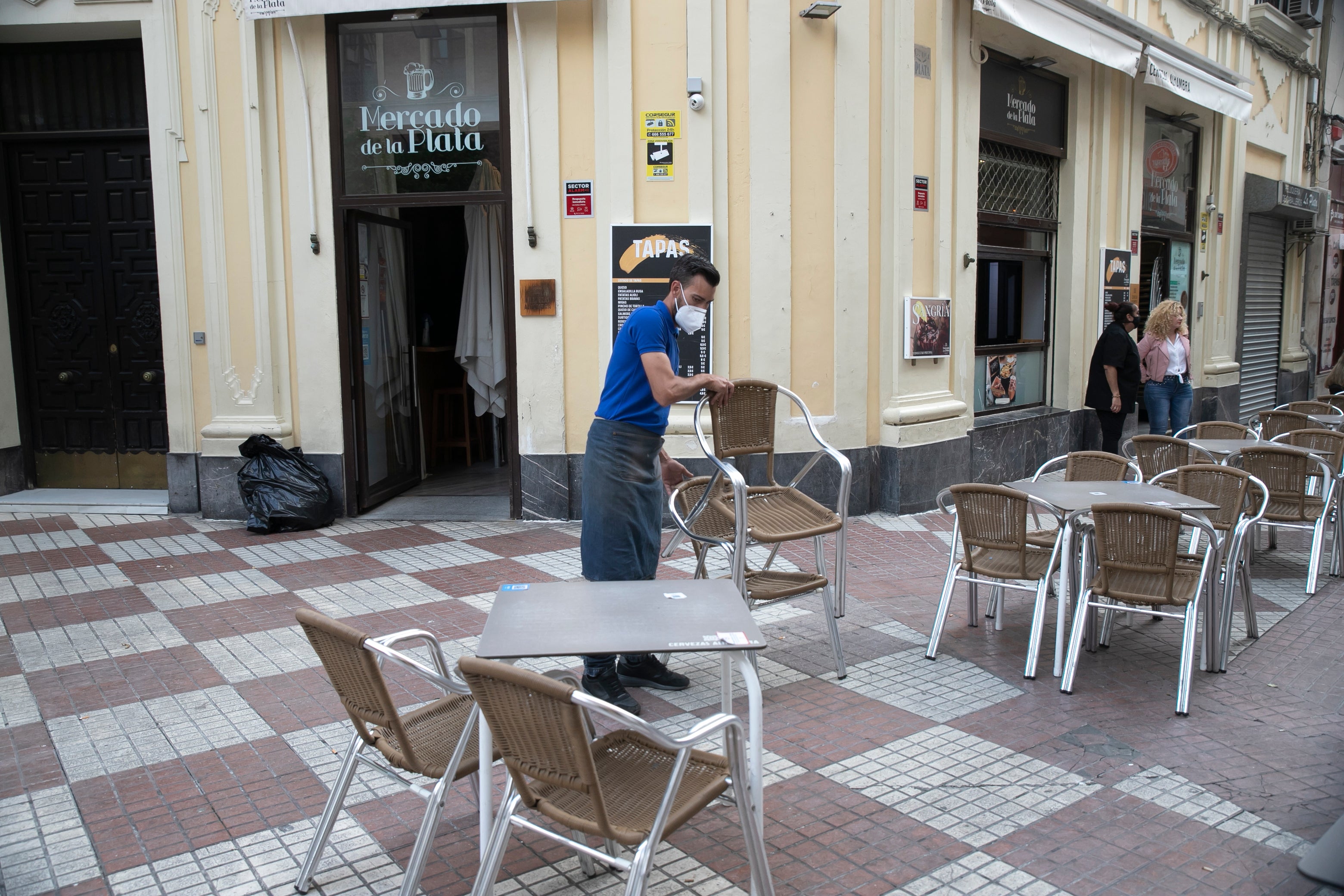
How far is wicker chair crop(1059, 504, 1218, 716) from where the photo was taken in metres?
4.45

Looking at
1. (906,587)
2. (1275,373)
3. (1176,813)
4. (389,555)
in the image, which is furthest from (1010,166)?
(1275,373)

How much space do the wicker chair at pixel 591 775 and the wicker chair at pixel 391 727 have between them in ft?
0.94

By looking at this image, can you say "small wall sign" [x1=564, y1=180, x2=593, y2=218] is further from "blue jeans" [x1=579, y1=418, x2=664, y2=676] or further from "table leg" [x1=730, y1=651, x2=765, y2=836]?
"table leg" [x1=730, y1=651, x2=765, y2=836]

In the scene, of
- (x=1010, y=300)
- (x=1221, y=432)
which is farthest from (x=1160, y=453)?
(x=1010, y=300)

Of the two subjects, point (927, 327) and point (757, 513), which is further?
point (927, 327)

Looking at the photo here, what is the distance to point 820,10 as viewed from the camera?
796cm

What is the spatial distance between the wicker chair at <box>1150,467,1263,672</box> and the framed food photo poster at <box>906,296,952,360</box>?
3040 mm

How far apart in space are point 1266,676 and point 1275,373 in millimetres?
13768

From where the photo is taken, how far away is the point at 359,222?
8.69 meters

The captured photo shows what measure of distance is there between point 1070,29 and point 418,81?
230 inches

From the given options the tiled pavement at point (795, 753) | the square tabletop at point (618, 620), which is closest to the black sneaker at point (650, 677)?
the tiled pavement at point (795, 753)

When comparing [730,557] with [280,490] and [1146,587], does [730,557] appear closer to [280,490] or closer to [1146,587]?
[1146,587]

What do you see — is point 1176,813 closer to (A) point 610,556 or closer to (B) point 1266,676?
(B) point 1266,676

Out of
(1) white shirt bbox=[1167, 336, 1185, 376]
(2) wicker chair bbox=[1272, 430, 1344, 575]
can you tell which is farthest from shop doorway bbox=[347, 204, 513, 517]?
(1) white shirt bbox=[1167, 336, 1185, 376]
